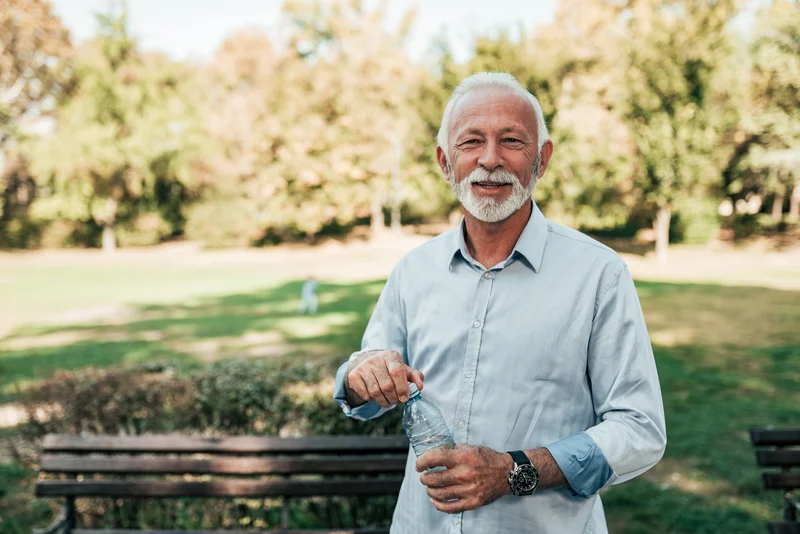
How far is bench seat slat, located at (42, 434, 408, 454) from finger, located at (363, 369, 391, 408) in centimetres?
148

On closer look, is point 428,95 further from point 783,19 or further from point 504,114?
point 504,114

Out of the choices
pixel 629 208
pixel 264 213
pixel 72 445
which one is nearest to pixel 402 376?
pixel 72 445

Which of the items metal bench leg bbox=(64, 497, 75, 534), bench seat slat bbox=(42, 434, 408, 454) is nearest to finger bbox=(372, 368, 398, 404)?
bench seat slat bbox=(42, 434, 408, 454)

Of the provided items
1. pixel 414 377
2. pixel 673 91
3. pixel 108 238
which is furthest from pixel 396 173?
pixel 414 377

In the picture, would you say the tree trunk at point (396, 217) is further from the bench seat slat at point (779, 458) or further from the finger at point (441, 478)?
the finger at point (441, 478)

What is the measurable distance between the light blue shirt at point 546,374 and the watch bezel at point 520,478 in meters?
0.08

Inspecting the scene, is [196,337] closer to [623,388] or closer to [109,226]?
[623,388]

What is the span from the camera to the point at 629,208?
32438 mm

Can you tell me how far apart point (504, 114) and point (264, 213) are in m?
36.4

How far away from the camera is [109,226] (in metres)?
37.5

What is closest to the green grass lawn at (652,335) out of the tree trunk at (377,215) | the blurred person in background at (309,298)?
the blurred person in background at (309,298)

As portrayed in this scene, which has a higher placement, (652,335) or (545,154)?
A: (545,154)

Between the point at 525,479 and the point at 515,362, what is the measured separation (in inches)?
13.7

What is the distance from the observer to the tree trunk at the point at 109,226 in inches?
1459
